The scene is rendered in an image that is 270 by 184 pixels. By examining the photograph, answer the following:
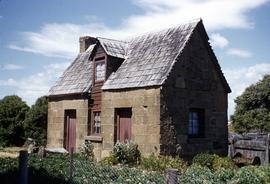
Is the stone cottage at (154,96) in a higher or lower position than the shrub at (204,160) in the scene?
higher

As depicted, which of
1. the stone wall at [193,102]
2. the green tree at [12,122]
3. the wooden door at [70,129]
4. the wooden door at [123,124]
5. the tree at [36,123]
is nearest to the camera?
the stone wall at [193,102]

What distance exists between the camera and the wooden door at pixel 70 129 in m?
20.7

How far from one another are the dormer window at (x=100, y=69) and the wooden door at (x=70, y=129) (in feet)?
9.10

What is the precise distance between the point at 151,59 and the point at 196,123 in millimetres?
3550

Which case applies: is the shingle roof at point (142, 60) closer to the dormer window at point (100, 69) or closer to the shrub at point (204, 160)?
the dormer window at point (100, 69)

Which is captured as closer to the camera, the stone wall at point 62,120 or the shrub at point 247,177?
the shrub at point 247,177

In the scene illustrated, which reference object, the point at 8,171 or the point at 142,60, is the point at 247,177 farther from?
the point at 142,60

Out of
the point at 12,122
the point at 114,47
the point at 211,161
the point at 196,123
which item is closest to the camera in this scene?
the point at 211,161

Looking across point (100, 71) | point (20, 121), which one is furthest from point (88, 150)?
point (20, 121)

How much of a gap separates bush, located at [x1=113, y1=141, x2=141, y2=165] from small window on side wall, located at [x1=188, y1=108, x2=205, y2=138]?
2.65m

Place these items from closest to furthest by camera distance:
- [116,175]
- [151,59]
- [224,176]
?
1. [116,175]
2. [224,176]
3. [151,59]

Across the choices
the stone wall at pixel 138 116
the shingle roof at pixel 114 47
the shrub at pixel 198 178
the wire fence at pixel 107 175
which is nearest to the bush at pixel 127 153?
the stone wall at pixel 138 116

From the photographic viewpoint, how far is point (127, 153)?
16062mm

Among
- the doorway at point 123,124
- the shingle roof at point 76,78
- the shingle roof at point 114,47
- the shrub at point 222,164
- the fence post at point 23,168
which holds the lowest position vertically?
the shrub at point 222,164
